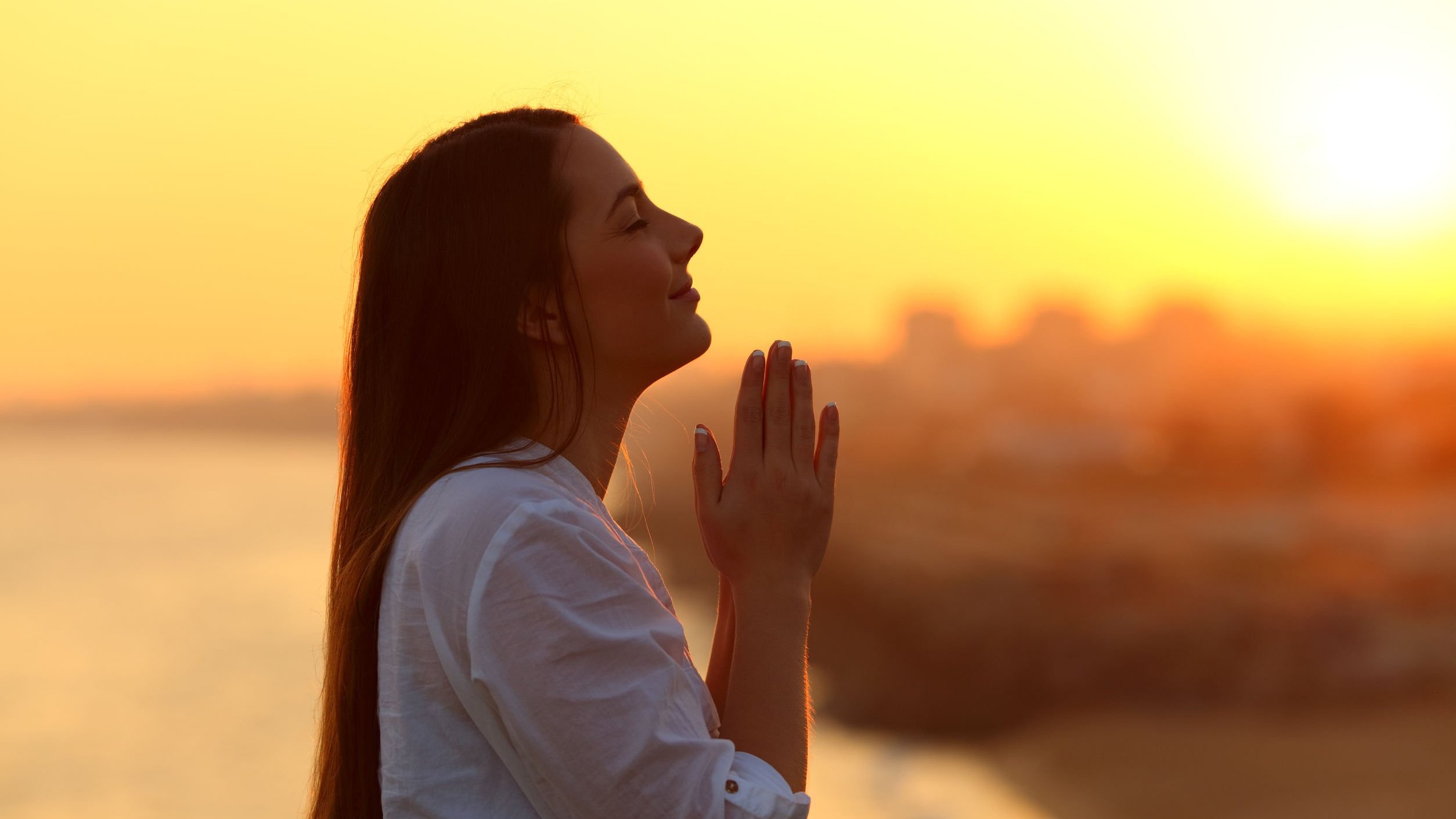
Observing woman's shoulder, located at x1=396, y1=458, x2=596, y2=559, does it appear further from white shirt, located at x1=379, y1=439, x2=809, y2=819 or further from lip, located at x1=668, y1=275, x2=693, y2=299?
lip, located at x1=668, y1=275, x2=693, y2=299

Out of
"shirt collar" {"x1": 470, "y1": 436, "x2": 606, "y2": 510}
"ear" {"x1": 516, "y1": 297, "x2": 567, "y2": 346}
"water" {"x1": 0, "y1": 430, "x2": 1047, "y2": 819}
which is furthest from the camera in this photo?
"water" {"x1": 0, "y1": 430, "x2": 1047, "y2": 819}

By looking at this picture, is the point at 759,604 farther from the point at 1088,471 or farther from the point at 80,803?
the point at 1088,471

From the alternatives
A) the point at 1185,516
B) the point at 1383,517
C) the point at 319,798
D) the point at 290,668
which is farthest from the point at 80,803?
the point at 1383,517

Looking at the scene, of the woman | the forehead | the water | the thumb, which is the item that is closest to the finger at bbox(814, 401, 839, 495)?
the woman

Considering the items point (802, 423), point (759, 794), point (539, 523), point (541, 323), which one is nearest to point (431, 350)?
point (541, 323)

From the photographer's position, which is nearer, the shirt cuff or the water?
A: the shirt cuff

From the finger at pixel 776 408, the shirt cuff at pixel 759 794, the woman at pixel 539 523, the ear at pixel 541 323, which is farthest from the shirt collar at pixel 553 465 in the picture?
the shirt cuff at pixel 759 794

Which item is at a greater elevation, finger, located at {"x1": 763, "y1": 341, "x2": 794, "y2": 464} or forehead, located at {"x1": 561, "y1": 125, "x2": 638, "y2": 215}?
forehead, located at {"x1": 561, "y1": 125, "x2": 638, "y2": 215}

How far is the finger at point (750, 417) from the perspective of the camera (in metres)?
1.64

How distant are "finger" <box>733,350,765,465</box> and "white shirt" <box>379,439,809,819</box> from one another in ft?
0.88

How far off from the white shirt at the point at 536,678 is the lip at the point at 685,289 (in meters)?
0.32

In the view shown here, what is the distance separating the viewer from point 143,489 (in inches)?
2232

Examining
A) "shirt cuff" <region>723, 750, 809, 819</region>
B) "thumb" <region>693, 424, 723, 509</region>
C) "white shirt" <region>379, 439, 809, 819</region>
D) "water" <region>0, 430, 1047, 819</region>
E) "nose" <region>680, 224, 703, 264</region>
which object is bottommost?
"water" <region>0, 430, 1047, 819</region>

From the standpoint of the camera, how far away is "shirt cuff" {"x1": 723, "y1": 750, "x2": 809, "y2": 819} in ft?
4.38
